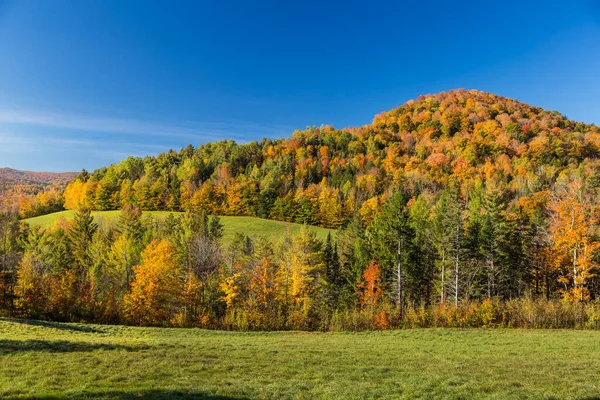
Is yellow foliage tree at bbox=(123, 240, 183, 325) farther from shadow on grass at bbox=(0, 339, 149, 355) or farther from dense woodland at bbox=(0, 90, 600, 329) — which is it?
shadow on grass at bbox=(0, 339, 149, 355)

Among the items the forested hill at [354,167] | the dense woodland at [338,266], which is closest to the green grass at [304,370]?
the dense woodland at [338,266]

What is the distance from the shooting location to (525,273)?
47594 mm

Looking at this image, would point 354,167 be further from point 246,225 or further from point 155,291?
point 155,291

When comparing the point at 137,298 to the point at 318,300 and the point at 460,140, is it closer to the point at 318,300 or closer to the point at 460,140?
the point at 318,300

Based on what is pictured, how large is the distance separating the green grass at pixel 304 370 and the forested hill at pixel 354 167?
7402 centimetres

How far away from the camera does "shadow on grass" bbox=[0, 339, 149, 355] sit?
16120mm

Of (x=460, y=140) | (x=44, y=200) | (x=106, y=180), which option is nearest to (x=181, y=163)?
(x=106, y=180)

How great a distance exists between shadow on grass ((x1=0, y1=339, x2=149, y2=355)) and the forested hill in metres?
81.8

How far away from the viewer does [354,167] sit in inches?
5187

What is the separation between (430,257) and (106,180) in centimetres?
10555

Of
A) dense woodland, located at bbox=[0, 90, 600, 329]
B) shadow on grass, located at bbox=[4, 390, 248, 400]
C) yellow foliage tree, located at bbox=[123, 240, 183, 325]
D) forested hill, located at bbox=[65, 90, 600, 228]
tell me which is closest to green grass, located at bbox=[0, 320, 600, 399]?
shadow on grass, located at bbox=[4, 390, 248, 400]

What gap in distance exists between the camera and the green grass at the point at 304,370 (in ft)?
35.0

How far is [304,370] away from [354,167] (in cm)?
12097

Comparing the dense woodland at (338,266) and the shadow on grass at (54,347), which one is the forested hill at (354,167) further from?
the shadow on grass at (54,347)
